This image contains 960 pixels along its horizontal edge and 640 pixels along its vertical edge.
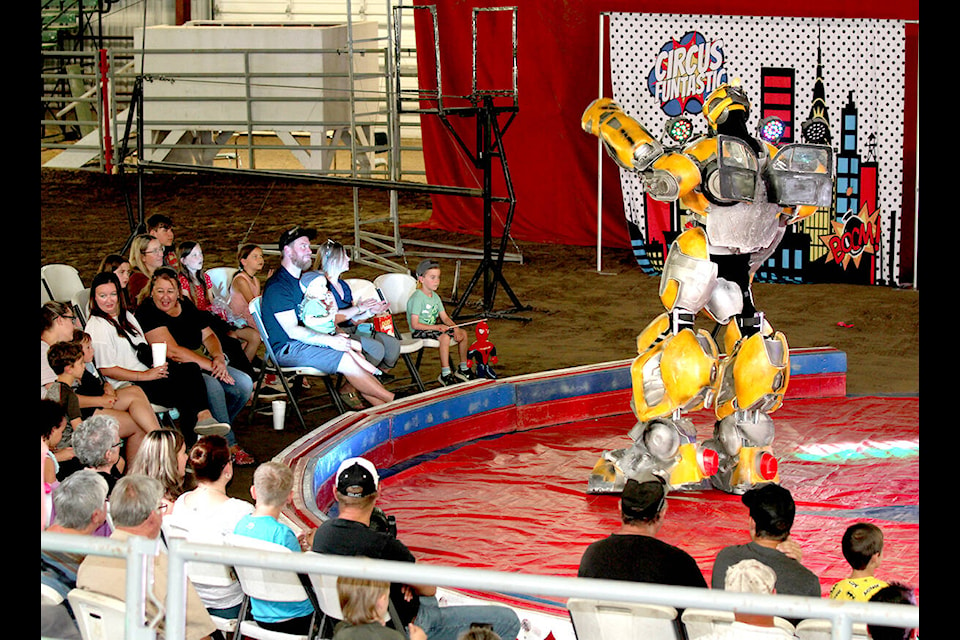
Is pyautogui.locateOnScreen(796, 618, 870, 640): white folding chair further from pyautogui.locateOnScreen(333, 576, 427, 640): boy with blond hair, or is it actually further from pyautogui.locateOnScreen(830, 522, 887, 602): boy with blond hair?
pyautogui.locateOnScreen(333, 576, 427, 640): boy with blond hair

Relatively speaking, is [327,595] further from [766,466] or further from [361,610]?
[766,466]

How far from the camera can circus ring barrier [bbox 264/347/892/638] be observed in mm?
5898

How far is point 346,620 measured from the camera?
333 cm

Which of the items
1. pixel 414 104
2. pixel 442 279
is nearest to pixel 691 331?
pixel 442 279

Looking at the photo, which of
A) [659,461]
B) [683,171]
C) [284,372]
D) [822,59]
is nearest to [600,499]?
[659,461]

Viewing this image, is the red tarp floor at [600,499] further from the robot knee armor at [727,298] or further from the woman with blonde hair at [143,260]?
the woman with blonde hair at [143,260]

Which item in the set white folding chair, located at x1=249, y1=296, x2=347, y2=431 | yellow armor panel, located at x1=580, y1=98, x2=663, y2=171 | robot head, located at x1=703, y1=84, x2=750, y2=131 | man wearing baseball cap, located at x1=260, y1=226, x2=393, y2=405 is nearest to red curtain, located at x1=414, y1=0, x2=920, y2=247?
man wearing baseball cap, located at x1=260, y1=226, x2=393, y2=405

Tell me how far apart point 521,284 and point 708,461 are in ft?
17.7

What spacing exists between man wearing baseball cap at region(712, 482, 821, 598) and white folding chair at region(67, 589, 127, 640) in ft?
5.54
